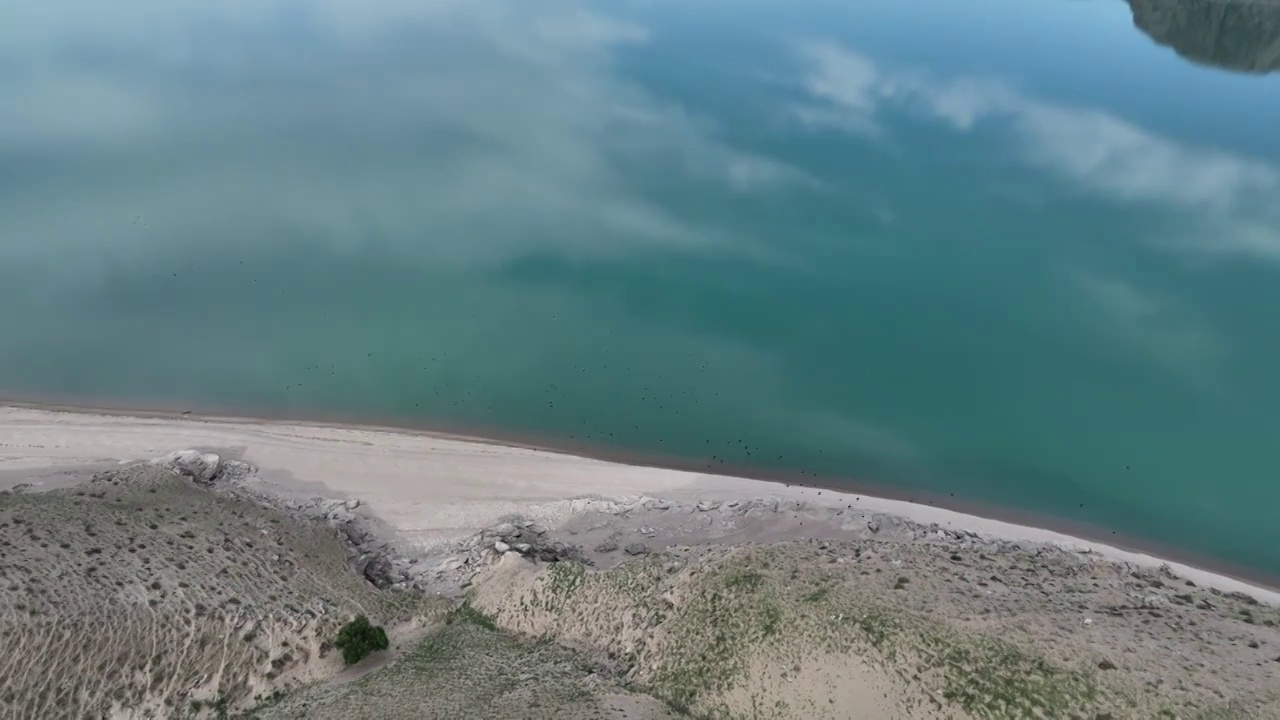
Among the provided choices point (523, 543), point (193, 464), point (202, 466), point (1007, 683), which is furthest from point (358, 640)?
point (1007, 683)

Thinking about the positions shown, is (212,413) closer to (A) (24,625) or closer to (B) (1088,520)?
(A) (24,625)

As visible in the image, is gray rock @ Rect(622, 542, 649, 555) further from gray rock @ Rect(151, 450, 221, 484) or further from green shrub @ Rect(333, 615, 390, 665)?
gray rock @ Rect(151, 450, 221, 484)

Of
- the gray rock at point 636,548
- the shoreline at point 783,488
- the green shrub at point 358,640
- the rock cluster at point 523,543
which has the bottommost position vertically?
the green shrub at point 358,640

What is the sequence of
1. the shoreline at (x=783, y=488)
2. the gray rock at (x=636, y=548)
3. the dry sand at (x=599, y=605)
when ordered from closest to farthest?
the dry sand at (x=599, y=605) → the gray rock at (x=636, y=548) → the shoreline at (x=783, y=488)

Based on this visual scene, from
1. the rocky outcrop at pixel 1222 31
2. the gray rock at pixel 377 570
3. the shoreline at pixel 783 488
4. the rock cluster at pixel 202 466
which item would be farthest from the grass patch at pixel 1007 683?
the rocky outcrop at pixel 1222 31

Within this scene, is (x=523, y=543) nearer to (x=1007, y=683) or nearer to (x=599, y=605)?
(x=599, y=605)

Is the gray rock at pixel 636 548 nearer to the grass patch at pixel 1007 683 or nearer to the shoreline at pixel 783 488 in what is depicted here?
the shoreline at pixel 783 488
